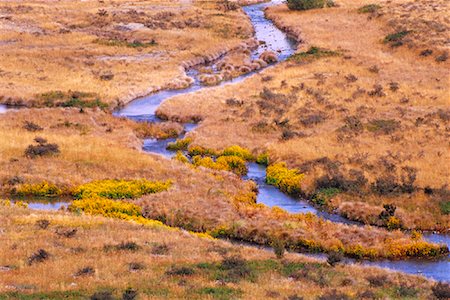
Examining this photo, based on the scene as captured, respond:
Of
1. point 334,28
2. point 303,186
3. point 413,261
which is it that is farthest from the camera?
point 334,28

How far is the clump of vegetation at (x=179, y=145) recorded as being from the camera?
43.2 metres

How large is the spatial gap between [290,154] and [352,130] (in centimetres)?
558

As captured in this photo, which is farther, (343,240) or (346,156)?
(346,156)

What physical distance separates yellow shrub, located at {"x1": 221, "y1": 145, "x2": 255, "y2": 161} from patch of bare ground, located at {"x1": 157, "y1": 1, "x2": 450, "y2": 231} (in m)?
0.76

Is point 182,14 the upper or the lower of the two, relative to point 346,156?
lower

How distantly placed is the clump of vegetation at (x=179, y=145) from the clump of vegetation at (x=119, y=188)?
7.31 m

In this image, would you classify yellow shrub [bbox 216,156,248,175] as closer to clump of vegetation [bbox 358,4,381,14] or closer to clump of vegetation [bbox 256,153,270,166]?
clump of vegetation [bbox 256,153,270,166]

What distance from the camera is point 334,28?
86.3 meters

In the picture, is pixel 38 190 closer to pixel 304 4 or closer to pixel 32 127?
pixel 32 127

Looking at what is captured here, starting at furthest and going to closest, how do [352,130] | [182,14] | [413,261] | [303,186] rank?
1. [182,14]
2. [352,130]
3. [303,186]
4. [413,261]

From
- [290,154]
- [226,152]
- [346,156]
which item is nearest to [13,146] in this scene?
[226,152]

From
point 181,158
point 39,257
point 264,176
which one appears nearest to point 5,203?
point 39,257

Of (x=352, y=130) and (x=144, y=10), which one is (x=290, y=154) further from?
(x=144, y=10)

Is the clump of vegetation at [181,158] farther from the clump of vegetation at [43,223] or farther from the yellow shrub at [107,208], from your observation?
the clump of vegetation at [43,223]
